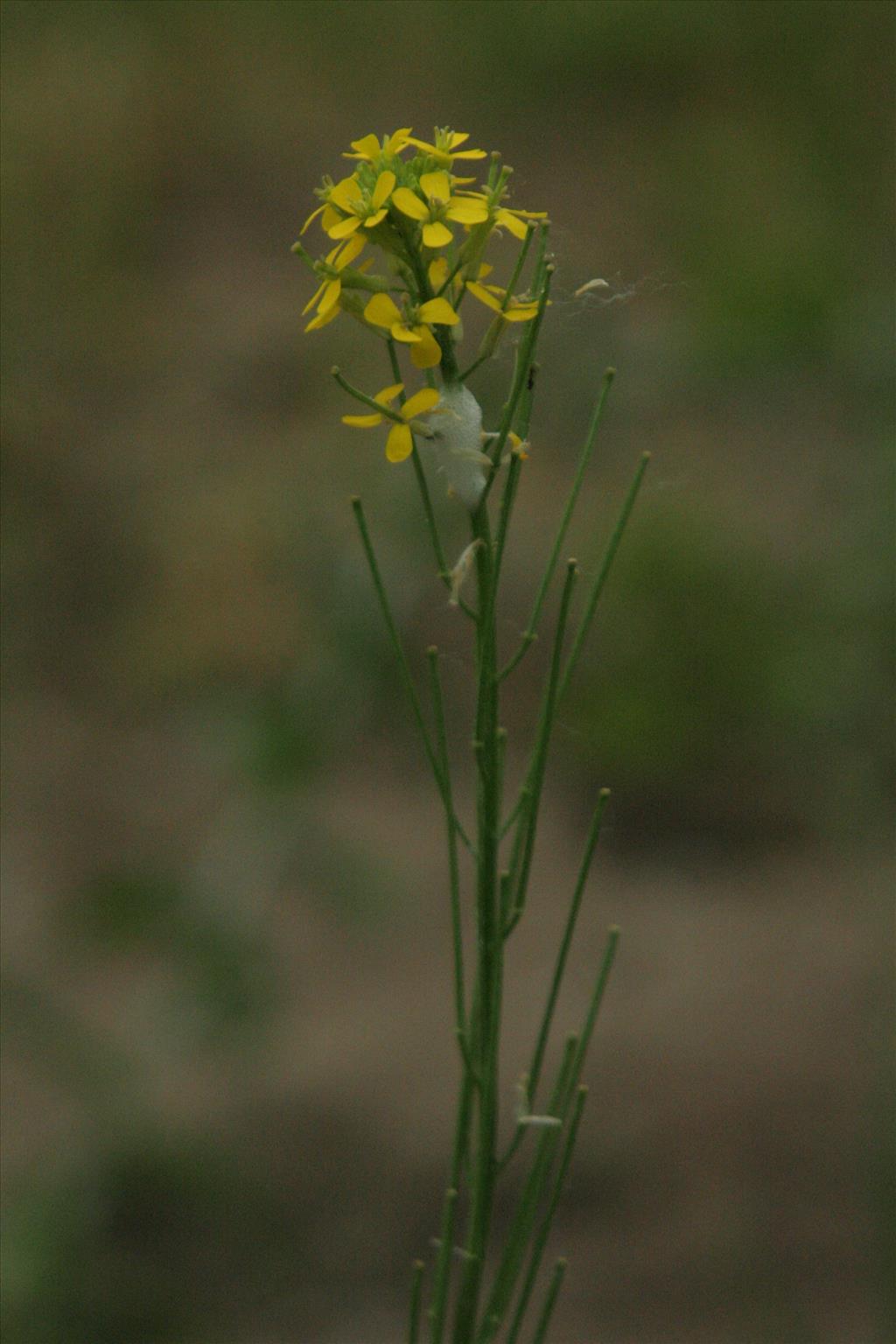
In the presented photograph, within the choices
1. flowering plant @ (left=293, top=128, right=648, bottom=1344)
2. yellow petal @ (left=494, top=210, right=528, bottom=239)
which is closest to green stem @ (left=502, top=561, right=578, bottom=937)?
flowering plant @ (left=293, top=128, right=648, bottom=1344)

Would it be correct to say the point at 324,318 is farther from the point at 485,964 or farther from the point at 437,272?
the point at 485,964

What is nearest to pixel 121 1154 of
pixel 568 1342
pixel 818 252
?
pixel 568 1342

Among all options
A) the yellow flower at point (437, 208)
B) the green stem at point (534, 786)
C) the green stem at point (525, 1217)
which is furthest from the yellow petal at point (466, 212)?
the green stem at point (525, 1217)

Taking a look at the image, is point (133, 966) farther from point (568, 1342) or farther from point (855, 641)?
point (855, 641)

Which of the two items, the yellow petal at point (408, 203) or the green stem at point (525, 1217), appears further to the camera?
the green stem at point (525, 1217)

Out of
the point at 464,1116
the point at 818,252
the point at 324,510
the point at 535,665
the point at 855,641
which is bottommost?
the point at 464,1116

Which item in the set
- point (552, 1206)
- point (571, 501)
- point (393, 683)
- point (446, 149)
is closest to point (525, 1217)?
point (552, 1206)

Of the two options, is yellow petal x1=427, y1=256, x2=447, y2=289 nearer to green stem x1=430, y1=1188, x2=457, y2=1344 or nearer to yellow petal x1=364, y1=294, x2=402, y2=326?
yellow petal x1=364, y1=294, x2=402, y2=326

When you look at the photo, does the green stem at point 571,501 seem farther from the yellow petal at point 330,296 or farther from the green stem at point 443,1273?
the green stem at point 443,1273
